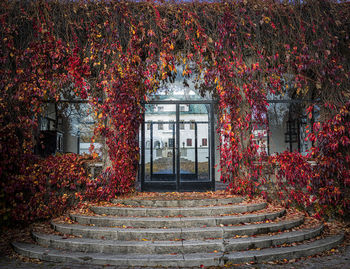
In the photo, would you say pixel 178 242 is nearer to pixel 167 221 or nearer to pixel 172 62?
pixel 167 221

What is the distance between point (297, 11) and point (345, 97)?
93.4 inches

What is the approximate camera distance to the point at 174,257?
4.54 meters

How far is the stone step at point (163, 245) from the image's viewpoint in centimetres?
476

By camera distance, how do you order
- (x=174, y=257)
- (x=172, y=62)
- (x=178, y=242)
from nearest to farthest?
(x=174, y=257)
(x=178, y=242)
(x=172, y=62)

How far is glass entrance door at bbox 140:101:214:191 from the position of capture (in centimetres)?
809

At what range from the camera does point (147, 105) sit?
26.8 feet

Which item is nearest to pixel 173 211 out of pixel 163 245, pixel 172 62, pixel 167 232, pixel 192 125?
pixel 167 232

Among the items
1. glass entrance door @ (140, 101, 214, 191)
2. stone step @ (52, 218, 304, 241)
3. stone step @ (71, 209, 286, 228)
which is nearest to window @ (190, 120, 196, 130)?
glass entrance door @ (140, 101, 214, 191)

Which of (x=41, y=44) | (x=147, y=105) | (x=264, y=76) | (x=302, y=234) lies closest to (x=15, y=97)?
(x=41, y=44)

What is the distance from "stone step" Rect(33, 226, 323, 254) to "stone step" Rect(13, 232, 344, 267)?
122 mm

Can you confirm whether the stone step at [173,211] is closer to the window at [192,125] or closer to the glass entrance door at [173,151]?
the glass entrance door at [173,151]

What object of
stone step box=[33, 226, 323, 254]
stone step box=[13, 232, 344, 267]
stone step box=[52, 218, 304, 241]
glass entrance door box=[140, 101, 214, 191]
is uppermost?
glass entrance door box=[140, 101, 214, 191]

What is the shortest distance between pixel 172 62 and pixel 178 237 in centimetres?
409

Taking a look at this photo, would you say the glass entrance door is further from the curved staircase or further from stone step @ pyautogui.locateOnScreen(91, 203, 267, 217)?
stone step @ pyautogui.locateOnScreen(91, 203, 267, 217)
